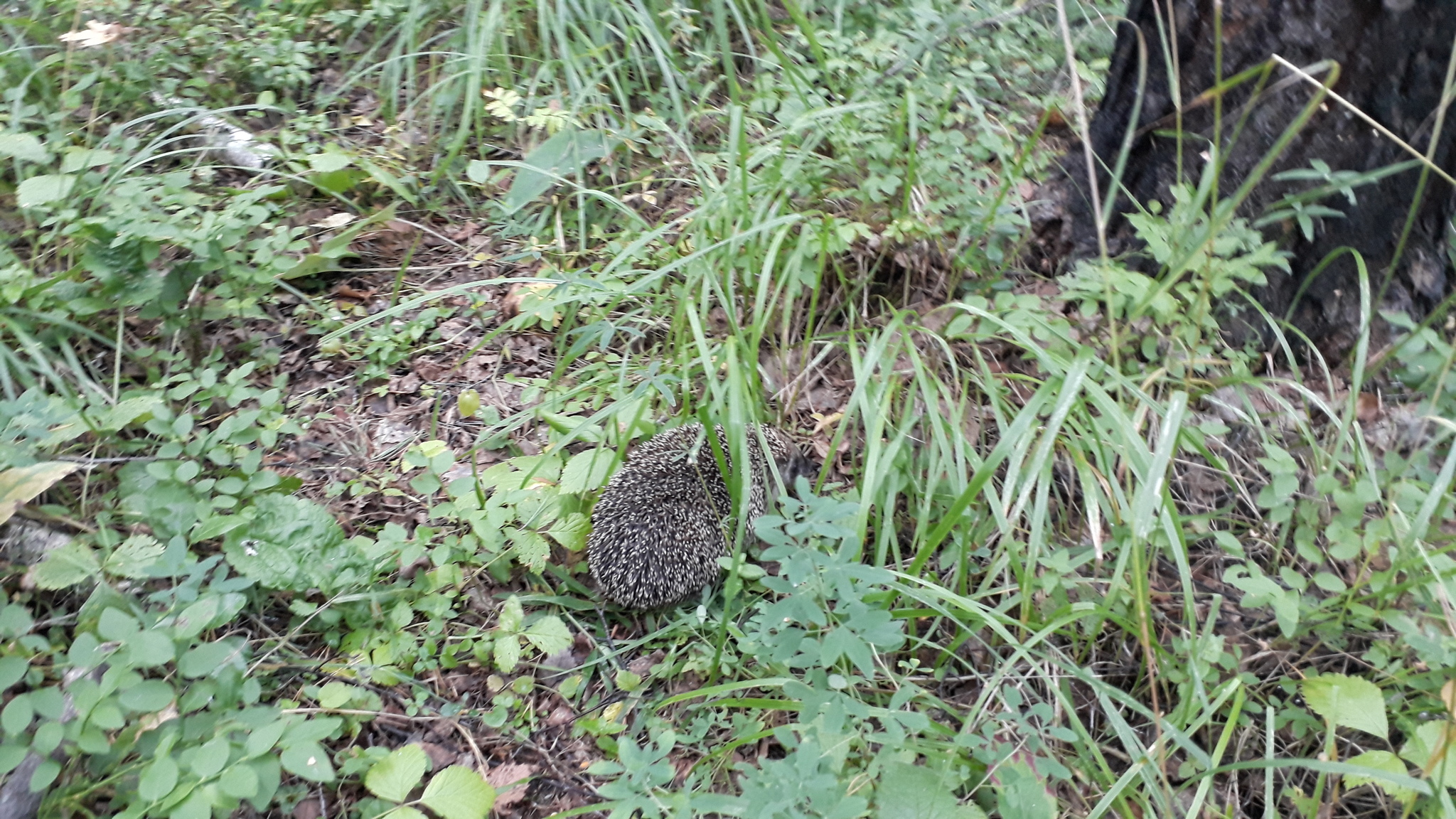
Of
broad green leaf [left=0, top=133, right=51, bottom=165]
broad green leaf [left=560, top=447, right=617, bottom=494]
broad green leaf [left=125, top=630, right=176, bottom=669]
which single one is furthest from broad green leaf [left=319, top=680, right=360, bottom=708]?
broad green leaf [left=0, top=133, right=51, bottom=165]

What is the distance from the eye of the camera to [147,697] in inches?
63.7

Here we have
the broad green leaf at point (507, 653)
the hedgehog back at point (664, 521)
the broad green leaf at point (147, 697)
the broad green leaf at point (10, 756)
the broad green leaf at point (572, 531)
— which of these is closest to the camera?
the broad green leaf at point (10, 756)

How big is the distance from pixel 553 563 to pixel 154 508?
45.6 inches

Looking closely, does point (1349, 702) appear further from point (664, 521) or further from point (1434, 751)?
point (664, 521)

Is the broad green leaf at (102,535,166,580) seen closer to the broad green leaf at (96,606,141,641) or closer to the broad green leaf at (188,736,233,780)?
the broad green leaf at (96,606,141,641)

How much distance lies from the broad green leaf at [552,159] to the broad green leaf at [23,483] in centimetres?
188

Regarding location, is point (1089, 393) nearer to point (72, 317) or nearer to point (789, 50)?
point (789, 50)

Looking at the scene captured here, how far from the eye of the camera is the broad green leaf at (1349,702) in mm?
1622

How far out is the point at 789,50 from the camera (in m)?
3.72

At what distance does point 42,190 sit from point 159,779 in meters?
2.44

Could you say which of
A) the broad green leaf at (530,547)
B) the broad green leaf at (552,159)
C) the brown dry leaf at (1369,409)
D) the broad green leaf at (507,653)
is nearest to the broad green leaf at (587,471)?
the broad green leaf at (530,547)

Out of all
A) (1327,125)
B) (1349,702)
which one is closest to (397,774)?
(1349,702)

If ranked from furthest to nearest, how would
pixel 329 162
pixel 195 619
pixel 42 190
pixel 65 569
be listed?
pixel 329 162
pixel 42 190
pixel 65 569
pixel 195 619

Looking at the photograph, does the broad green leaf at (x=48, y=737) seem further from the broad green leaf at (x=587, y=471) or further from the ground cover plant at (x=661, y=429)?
the broad green leaf at (x=587, y=471)
